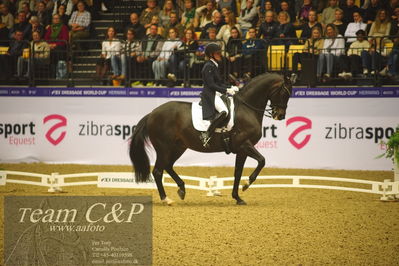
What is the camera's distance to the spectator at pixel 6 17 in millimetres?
21422

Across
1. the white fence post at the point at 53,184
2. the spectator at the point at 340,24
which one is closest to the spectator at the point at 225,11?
the spectator at the point at 340,24

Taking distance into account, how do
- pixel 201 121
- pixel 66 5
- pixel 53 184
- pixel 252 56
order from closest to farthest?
pixel 201 121 < pixel 53 184 < pixel 252 56 < pixel 66 5

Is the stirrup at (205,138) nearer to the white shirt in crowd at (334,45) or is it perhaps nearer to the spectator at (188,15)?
the white shirt in crowd at (334,45)

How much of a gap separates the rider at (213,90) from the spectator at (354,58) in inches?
207

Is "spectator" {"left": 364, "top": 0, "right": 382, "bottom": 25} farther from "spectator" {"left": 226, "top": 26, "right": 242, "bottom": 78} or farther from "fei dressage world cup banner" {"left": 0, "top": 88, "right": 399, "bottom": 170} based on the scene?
"spectator" {"left": 226, "top": 26, "right": 242, "bottom": 78}

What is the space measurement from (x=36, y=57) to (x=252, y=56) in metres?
5.65

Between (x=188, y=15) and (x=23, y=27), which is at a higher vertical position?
(x=188, y=15)

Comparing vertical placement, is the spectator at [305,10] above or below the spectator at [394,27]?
above

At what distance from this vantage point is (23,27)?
68.6 feet

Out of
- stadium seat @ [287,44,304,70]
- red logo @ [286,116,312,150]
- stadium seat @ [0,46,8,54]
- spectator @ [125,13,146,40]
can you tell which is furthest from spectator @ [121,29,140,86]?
red logo @ [286,116,312,150]

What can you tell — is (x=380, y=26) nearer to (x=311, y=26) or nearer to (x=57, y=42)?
(x=311, y=26)

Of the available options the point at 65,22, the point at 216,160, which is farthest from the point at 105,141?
the point at 65,22

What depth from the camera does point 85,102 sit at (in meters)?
18.4

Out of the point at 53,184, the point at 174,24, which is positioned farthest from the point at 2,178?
the point at 174,24
